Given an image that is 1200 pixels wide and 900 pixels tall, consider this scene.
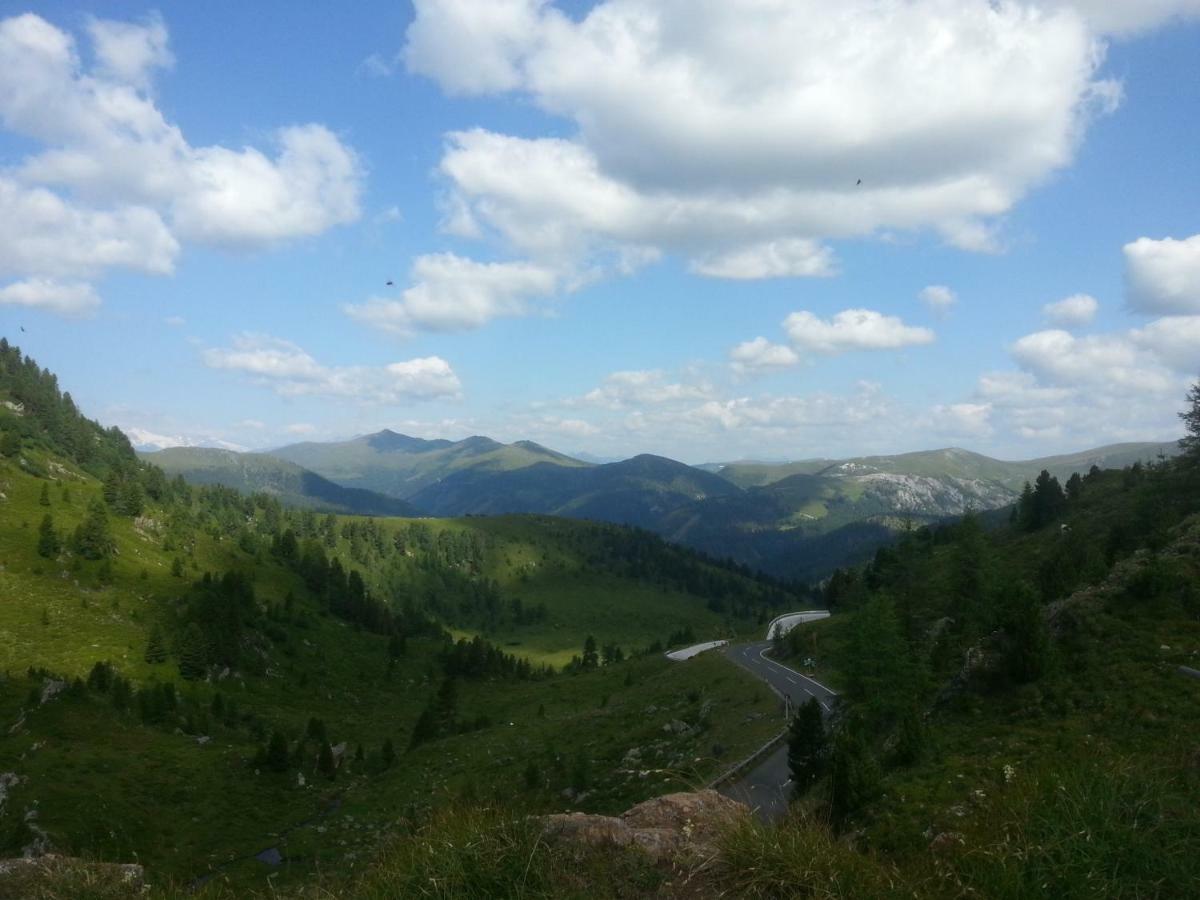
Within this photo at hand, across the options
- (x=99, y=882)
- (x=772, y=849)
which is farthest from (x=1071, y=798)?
(x=99, y=882)

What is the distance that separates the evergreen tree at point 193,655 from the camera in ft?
275

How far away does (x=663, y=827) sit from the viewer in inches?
285

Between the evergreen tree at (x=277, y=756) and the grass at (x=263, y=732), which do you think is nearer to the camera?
the grass at (x=263, y=732)

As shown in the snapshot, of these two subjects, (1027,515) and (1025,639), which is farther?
(1027,515)

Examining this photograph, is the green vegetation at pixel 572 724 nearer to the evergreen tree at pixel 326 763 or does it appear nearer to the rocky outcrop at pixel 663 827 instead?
the rocky outcrop at pixel 663 827

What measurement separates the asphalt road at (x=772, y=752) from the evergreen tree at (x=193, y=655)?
71781 millimetres

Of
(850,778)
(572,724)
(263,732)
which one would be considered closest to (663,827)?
(850,778)

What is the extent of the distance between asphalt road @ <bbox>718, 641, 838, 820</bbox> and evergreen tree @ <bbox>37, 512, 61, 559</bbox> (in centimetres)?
10075

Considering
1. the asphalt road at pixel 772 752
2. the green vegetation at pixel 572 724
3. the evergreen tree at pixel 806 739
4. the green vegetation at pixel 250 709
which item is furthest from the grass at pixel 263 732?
the evergreen tree at pixel 806 739

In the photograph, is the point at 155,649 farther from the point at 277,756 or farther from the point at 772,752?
the point at 772,752

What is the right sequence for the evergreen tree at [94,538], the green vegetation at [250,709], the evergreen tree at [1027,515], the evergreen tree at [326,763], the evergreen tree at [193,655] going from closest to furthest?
the green vegetation at [250,709] → the evergreen tree at [326,763] → the evergreen tree at [193,655] → the evergreen tree at [1027,515] → the evergreen tree at [94,538]

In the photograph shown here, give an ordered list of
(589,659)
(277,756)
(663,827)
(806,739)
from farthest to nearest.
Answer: (589,659) < (277,756) < (806,739) < (663,827)

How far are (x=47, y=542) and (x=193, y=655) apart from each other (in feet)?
104

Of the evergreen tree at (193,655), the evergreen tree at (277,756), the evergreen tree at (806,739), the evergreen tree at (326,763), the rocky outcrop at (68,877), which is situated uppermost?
the rocky outcrop at (68,877)
